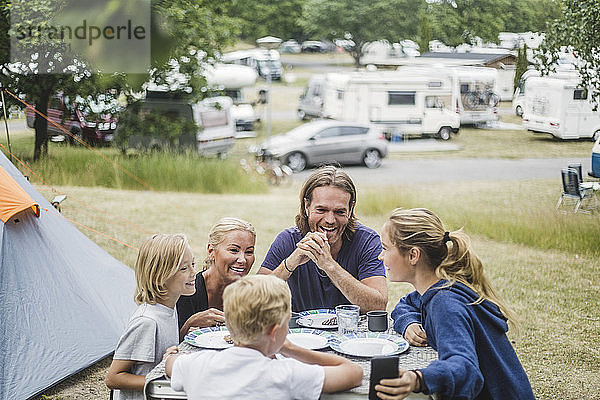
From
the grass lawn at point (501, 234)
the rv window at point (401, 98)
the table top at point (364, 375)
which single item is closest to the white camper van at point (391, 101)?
the rv window at point (401, 98)

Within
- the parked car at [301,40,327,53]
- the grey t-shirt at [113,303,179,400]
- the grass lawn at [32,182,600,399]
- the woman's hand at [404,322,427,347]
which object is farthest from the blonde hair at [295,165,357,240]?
the parked car at [301,40,327,53]

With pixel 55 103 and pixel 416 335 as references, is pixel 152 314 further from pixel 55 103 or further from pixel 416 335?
pixel 55 103

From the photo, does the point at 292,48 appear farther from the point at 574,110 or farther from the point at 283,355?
the point at 283,355

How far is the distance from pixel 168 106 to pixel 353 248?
13.1ft

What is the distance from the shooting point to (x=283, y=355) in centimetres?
161

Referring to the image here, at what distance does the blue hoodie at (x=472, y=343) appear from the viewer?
1.51 m

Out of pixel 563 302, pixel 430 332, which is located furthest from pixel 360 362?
pixel 563 302

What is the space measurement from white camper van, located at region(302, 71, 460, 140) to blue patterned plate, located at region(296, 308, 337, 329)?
123 inches

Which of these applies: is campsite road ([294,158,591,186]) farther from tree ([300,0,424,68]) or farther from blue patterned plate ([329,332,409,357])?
blue patterned plate ([329,332,409,357])

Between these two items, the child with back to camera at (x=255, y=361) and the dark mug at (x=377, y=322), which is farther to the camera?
the dark mug at (x=377, y=322)

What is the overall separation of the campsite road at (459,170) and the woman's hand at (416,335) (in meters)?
2.87

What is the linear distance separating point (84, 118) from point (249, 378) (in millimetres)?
4571

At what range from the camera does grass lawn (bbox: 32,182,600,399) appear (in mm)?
3432

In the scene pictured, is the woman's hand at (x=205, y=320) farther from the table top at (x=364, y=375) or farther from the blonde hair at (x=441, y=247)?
the blonde hair at (x=441, y=247)
